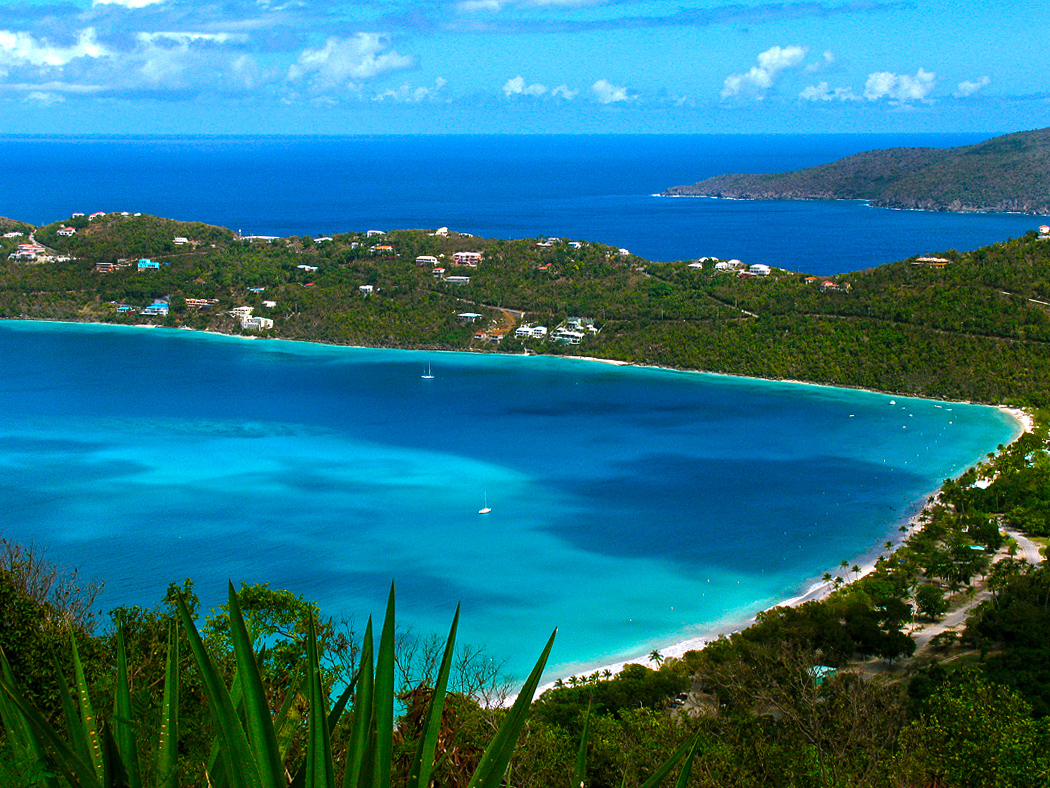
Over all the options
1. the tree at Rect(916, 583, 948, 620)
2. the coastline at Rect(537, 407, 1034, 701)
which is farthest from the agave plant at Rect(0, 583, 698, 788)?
the tree at Rect(916, 583, 948, 620)

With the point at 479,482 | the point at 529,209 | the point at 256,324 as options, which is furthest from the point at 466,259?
the point at 529,209

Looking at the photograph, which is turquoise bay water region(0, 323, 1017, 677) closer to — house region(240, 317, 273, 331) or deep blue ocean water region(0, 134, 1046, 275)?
house region(240, 317, 273, 331)

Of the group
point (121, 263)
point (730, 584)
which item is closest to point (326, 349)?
point (121, 263)

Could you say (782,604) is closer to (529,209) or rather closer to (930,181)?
(529,209)

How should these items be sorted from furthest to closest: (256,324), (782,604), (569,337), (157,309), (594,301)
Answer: (157,309)
(256,324)
(594,301)
(569,337)
(782,604)

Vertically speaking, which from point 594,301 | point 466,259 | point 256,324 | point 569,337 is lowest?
point 569,337

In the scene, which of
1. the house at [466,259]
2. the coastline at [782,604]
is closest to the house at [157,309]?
the house at [466,259]

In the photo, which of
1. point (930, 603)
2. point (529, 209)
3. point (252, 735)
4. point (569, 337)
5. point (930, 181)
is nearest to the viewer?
point (252, 735)
